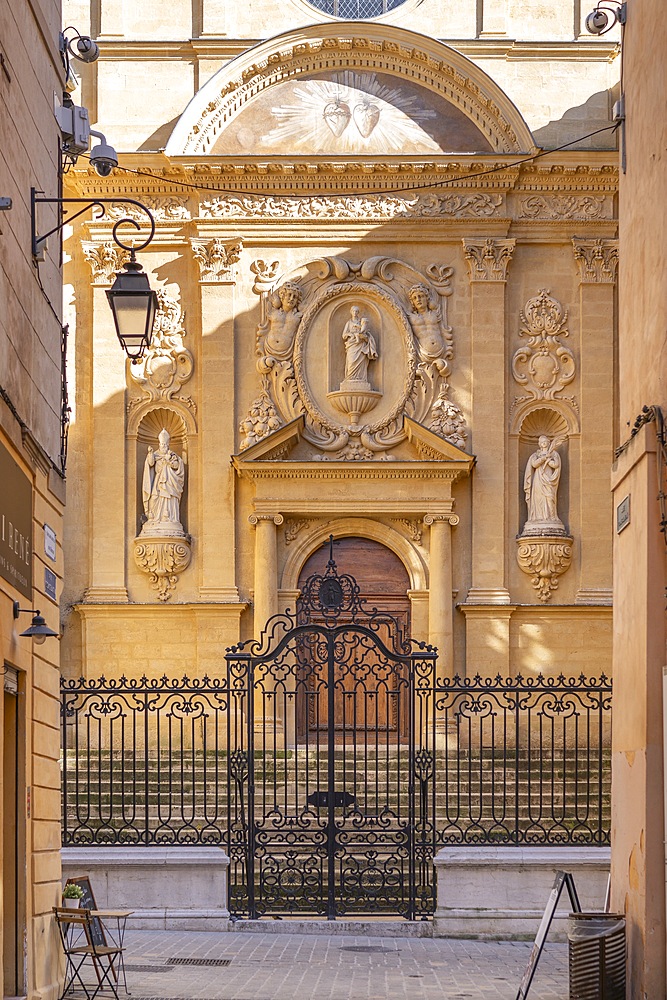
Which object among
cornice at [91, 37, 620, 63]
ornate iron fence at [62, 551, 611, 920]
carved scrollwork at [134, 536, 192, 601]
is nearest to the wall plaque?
ornate iron fence at [62, 551, 611, 920]

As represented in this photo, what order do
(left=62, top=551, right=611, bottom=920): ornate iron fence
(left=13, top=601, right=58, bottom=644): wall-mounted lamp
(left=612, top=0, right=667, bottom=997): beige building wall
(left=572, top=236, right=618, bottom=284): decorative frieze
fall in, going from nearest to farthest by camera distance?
(left=13, top=601, right=58, bottom=644): wall-mounted lamp
(left=612, top=0, right=667, bottom=997): beige building wall
(left=62, top=551, right=611, bottom=920): ornate iron fence
(left=572, top=236, right=618, bottom=284): decorative frieze

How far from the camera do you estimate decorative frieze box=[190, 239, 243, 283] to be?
2378 centimetres

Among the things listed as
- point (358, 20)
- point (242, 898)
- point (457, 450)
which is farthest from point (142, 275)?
point (358, 20)

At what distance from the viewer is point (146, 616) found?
2342 centimetres

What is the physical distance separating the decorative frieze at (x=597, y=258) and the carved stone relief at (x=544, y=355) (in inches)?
25.7

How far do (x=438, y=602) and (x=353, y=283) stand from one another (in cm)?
470

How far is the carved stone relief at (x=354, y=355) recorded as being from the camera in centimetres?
2361

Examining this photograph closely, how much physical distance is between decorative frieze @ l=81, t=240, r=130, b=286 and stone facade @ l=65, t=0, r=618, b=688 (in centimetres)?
5

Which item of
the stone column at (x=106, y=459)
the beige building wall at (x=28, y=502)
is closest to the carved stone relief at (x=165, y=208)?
the stone column at (x=106, y=459)

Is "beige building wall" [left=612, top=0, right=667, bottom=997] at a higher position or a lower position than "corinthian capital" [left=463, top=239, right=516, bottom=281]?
lower

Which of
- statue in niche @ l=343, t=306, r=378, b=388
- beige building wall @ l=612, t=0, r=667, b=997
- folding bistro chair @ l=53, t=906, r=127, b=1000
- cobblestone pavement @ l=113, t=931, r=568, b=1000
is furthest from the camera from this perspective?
statue in niche @ l=343, t=306, r=378, b=388

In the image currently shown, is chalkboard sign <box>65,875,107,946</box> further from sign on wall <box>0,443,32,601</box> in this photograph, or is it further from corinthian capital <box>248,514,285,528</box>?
corinthian capital <box>248,514,285,528</box>

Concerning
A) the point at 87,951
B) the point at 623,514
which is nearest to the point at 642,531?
the point at 623,514

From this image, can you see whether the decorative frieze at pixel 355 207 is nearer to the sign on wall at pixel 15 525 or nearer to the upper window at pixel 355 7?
the upper window at pixel 355 7
